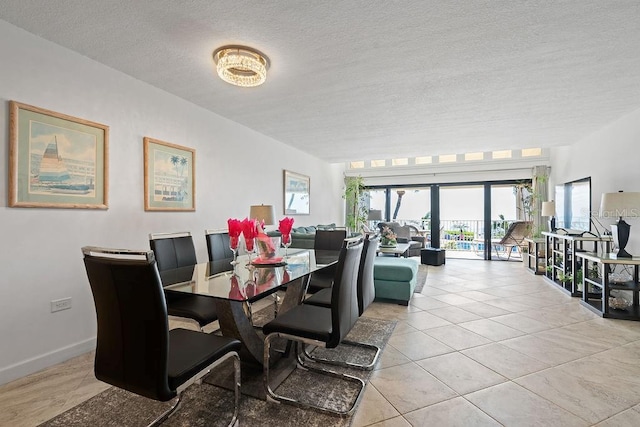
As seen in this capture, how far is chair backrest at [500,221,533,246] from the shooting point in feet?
21.6

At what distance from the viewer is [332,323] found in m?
1.70

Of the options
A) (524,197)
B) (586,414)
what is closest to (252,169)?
(586,414)

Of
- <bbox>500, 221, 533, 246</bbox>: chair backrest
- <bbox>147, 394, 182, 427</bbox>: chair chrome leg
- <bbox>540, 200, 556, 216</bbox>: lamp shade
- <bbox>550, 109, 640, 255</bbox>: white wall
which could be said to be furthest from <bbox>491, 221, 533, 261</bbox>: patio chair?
<bbox>147, 394, 182, 427</bbox>: chair chrome leg

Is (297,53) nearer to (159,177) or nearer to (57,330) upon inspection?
(159,177)

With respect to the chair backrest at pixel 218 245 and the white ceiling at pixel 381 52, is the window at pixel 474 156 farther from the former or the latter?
the chair backrest at pixel 218 245

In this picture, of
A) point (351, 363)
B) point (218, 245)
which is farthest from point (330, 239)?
point (351, 363)

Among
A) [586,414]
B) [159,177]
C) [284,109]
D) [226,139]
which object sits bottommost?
[586,414]

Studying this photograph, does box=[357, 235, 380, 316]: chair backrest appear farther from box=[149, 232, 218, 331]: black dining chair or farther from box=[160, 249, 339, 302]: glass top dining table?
box=[149, 232, 218, 331]: black dining chair

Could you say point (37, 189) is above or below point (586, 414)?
above

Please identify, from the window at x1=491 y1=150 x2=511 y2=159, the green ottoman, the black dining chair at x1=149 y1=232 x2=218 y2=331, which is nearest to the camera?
the black dining chair at x1=149 y1=232 x2=218 y2=331

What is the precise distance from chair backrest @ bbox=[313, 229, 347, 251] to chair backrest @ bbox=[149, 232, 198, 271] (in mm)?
1506

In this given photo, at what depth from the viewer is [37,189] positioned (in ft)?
7.20

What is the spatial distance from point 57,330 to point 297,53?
2904mm

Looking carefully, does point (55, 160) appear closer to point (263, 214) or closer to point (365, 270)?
point (263, 214)
